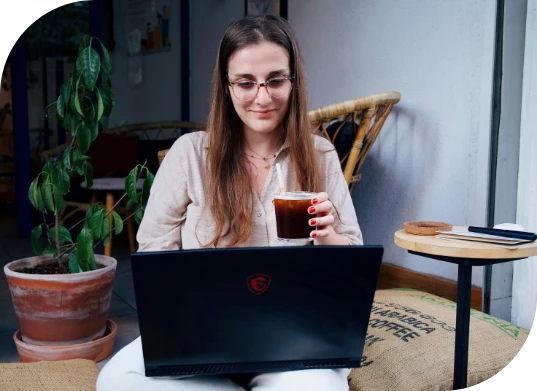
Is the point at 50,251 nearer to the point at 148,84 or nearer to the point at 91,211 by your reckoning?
the point at 91,211

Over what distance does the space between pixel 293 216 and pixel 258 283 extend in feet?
0.82

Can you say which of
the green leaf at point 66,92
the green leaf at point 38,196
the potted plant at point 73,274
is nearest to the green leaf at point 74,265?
the potted plant at point 73,274

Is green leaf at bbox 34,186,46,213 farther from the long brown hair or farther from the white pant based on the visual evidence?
the white pant

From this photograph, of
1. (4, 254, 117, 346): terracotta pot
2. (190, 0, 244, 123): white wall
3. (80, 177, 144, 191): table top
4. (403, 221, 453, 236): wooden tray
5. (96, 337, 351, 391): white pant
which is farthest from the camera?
(190, 0, 244, 123): white wall

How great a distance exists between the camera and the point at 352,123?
101 inches

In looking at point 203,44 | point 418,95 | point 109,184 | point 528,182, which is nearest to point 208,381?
point 528,182

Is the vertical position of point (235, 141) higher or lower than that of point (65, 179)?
higher

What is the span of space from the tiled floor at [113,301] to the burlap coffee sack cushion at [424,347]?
3.53ft

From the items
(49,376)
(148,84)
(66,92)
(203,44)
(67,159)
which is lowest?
(49,376)

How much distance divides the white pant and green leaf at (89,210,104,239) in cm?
96

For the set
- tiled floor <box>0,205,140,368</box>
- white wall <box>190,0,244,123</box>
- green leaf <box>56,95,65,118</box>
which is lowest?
tiled floor <box>0,205,140,368</box>

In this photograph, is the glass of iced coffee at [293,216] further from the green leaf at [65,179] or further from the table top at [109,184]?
the table top at [109,184]

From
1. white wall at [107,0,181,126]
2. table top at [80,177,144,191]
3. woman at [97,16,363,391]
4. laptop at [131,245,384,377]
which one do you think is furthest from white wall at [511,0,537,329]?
white wall at [107,0,181,126]

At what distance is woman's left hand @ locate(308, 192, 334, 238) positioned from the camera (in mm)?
1216
